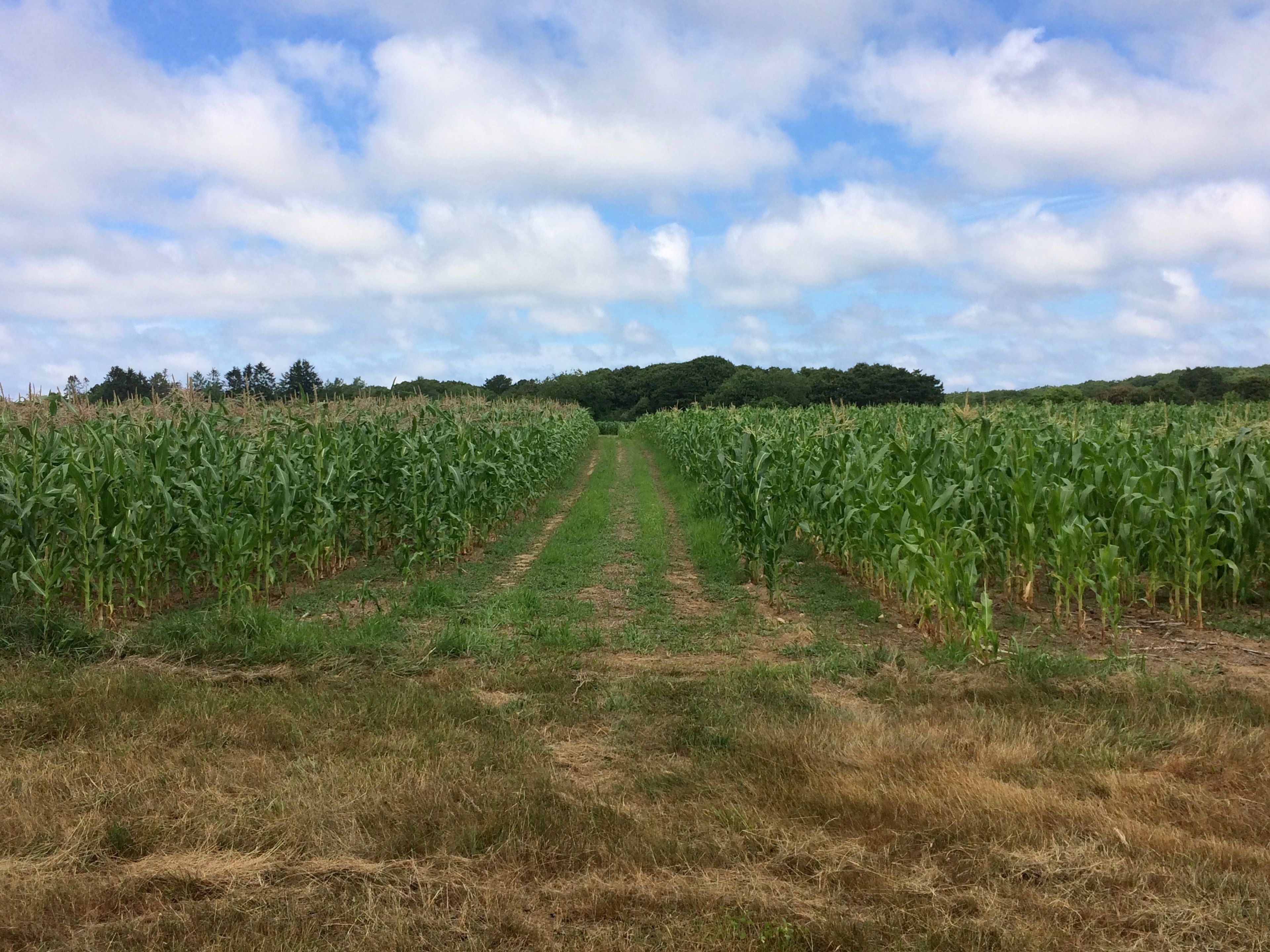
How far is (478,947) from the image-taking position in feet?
9.76

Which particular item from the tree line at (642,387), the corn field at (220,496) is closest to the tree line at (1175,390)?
the tree line at (642,387)

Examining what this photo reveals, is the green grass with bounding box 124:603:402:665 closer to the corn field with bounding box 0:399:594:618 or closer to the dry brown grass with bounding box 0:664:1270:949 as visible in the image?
the dry brown grass with bounding box 0:664:1270:949

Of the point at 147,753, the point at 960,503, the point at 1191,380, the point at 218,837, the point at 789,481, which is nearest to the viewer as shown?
the point at 218,837

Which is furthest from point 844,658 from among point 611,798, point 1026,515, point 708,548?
point 708,548

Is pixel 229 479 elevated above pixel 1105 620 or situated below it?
above

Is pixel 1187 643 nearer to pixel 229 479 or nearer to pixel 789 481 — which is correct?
pixel 789 481

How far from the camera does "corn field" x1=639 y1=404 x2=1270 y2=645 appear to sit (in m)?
7.47

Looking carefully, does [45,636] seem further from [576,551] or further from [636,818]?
[576,551]

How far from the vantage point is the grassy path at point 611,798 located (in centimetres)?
313

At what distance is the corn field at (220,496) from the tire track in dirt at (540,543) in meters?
0.98

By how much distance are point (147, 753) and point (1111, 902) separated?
16.5ft

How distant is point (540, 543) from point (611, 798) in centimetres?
966

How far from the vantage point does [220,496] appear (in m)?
Result: 8.45

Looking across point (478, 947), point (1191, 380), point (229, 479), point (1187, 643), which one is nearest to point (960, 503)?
point (1187, 643)
